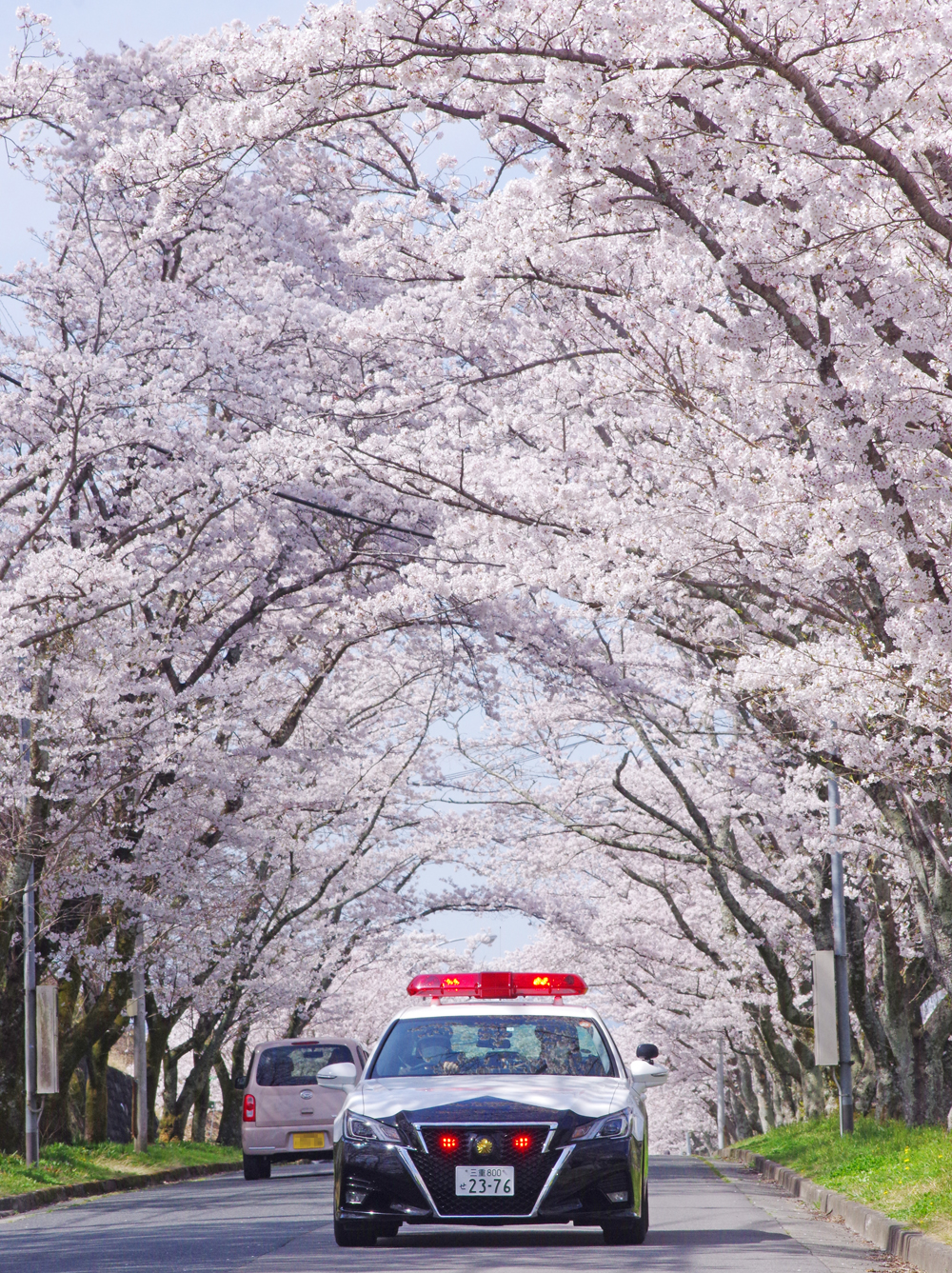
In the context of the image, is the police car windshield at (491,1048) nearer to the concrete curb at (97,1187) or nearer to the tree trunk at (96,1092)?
the concrete curb at (97,1187)

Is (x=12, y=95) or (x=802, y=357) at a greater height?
(x=12, y=95)

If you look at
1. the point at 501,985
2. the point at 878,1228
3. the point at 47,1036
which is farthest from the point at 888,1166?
the point at 47,1036

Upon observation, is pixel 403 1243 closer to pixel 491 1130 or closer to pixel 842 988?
pixel 491 1130

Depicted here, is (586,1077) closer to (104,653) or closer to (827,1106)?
(104,653)

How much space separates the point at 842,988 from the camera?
19.3 metres

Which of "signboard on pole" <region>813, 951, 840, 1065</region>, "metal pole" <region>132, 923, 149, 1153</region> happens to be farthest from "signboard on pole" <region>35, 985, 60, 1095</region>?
"signboard on pole" <region>813, 951, 840, 1065</region>

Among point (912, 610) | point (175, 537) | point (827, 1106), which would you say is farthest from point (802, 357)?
point (827, 1106)

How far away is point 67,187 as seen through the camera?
67.2 ft

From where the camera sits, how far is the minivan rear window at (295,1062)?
20.9 meters

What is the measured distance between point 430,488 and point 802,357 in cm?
555

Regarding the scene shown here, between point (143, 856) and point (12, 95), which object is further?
point (143, 856)

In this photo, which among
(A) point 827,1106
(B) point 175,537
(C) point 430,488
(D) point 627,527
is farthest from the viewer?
(A) point 827,1106

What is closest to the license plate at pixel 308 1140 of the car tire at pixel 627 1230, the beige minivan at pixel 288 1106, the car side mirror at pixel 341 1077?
the beige minivan at pixel 288 1106

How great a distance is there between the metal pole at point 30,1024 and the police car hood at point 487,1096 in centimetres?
964
